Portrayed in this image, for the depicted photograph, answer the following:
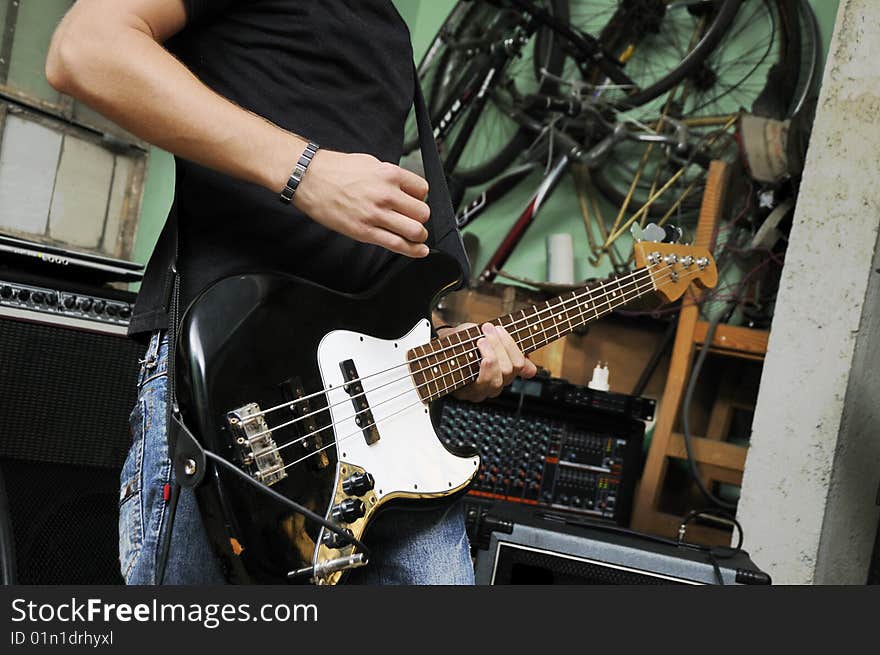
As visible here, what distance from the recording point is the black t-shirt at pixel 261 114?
0.89 metres

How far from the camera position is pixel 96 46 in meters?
0.74

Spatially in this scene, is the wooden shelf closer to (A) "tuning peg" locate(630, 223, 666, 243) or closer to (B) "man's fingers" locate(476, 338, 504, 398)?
(A) "tuning peg" locate(630, 223, 666, 243)

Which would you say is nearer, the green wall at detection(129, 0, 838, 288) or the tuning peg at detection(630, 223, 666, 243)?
the tuning peg at detection(630, 223, 666, 243)

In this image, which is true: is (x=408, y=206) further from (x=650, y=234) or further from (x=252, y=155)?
(x=650, y=234)

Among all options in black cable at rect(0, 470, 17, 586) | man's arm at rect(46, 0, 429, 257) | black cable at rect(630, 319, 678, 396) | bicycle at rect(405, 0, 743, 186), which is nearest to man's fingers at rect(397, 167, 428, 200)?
man's arm at rect(46, 0, 429, 257)

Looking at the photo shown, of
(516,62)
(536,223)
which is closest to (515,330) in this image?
(536,223)

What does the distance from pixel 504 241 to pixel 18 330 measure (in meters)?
1.77

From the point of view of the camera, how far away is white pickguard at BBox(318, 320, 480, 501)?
90 cm

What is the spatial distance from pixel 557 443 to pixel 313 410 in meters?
1.42

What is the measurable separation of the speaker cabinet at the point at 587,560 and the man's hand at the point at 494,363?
40 centimetres

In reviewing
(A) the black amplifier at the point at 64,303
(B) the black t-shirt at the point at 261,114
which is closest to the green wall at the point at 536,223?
(A) the black amplifier at the point at 64,303

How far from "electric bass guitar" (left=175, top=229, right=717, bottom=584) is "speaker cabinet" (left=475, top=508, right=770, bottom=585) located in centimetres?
45

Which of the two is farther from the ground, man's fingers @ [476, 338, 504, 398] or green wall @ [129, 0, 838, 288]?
green wall @ [129, 0, 838, 288]

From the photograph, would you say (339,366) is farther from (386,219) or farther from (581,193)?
(581,193)
